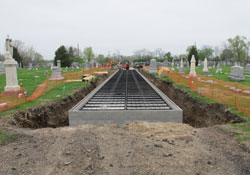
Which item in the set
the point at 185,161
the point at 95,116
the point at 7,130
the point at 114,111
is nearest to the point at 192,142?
the point at 185,161

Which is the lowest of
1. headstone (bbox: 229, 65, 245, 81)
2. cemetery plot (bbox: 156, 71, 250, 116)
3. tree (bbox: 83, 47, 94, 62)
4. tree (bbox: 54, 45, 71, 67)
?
cemetery plot (bbox: 156, 71, 250, 116)

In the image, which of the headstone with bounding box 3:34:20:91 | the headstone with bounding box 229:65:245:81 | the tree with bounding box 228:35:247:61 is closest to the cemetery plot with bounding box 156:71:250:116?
the headstone with bounding box 229:65:245:81

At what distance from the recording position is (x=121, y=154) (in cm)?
414

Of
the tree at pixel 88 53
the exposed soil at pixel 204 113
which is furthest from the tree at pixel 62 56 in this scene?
the tree at pixel 88 53

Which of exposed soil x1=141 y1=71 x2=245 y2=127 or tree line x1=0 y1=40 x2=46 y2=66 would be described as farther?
tree line x1=0 y1=40 x2=46 y2=66

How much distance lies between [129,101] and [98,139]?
5.42m

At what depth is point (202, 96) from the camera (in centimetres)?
1066

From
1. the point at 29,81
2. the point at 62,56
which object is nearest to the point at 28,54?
the point at 62,56

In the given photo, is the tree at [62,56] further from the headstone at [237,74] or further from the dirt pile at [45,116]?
the headstone at [237,74]

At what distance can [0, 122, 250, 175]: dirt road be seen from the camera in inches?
141

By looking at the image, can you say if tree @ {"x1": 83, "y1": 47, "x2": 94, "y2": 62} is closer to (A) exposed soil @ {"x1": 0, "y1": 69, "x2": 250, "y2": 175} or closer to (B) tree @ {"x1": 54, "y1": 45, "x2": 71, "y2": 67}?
(B) tree @ {"x1": 54, "y1": 45, "x2": 71, "y2": 67}

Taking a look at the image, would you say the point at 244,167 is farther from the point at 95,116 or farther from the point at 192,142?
the point at 95,116

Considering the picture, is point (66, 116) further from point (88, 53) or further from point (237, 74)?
point (88, 53)

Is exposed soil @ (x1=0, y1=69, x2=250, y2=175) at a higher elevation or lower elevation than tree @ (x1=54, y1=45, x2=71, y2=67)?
lower
